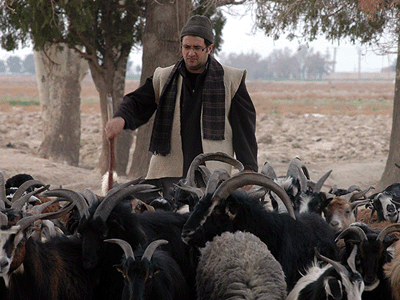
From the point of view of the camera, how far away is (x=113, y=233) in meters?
4.61

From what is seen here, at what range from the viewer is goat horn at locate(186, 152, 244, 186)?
5438 millimetres

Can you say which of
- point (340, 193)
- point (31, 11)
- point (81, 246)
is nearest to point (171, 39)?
point (31, 11)

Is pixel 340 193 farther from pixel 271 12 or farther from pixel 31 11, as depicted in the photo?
pixel 31 11

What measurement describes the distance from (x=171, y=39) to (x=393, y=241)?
6891mm

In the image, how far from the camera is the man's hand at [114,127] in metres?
5.51

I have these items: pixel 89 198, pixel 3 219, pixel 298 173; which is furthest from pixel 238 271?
pixel 298 173

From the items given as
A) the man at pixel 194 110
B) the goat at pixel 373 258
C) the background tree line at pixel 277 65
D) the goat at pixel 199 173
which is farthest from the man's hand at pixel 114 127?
the background tree line at pixel 277 65

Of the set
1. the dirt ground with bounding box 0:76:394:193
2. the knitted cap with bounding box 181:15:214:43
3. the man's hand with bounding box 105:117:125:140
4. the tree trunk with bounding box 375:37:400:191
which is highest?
the knitted cap with bounding box 181:15:214:43

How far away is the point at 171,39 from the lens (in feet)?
35.7

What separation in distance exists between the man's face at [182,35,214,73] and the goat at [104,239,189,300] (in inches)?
81.5

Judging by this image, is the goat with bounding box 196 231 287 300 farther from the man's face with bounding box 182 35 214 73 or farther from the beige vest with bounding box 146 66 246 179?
the man's face with bounding box 182 35 214 73

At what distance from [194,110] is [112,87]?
7.63 metres

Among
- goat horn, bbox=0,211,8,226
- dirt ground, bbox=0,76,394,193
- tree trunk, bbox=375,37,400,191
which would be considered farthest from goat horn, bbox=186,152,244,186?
tree trunk, bbox=375,37,400,191

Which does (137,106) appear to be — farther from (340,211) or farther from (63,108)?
(63,108)
